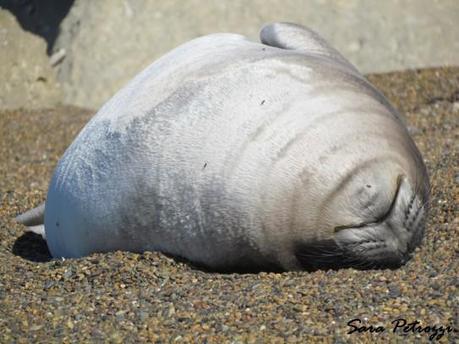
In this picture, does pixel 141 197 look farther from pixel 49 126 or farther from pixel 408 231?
pixel 49 126

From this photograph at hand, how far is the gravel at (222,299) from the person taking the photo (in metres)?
2.81

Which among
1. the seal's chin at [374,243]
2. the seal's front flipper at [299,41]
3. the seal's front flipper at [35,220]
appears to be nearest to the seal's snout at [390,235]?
the seal's chin at [374,243]

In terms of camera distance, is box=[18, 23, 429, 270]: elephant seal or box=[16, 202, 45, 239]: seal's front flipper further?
box=[16, 202, 45, 239]: seal's front flipper

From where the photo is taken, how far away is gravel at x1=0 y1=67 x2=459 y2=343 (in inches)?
110

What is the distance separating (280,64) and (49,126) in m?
3.85

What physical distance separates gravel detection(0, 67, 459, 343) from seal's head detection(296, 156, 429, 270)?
7 cm

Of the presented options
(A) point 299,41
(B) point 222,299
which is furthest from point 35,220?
(B) point 222,299

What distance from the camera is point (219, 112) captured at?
3443 mm

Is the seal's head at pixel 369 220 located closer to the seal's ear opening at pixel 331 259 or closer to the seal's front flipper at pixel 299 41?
the seal's ear opening at pixel 331 259

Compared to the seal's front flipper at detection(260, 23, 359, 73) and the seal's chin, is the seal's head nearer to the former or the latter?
the seal's chin

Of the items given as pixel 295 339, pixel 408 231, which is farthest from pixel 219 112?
pixel 295 339
